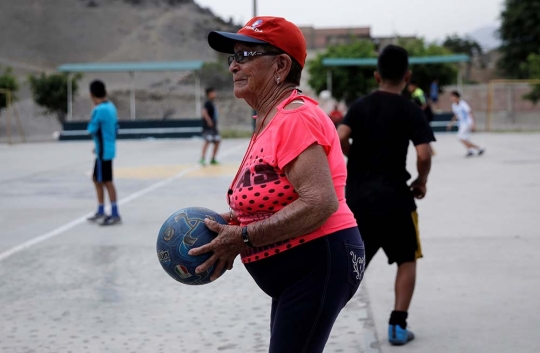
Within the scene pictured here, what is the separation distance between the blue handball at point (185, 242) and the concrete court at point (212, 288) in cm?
221

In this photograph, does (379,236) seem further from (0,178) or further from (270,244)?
(0,178)

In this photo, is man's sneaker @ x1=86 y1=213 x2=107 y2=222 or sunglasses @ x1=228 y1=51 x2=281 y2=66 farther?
man's sneaker @ x1=86 y1=213 x2=107 y2=222

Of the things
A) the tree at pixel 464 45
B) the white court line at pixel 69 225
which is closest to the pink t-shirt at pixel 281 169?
the white court line at pixel 69 225

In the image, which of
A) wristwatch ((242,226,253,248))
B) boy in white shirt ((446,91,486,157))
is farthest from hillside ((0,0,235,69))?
wristwatch ((242,226,253,248))

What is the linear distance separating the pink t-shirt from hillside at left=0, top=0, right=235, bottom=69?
74.7m

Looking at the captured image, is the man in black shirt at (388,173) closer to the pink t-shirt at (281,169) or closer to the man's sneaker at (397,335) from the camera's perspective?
the man's sneaker at (397,335)

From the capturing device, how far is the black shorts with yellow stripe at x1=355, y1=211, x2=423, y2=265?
4797mm

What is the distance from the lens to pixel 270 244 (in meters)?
2.79

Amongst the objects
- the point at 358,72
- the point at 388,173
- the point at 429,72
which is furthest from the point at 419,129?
the point at 429,72

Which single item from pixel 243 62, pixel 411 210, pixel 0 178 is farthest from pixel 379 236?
pixel 0 178

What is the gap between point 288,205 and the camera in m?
2.70

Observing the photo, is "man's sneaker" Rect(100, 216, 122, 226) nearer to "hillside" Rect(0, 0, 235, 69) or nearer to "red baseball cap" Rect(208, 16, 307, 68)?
"red baseball cap" Rect(208, 16, 307, 68)


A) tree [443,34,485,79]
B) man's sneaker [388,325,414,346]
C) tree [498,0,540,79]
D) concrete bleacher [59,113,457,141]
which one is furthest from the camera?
tree [443,34,485,79]

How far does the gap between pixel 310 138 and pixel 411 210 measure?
2363mm
